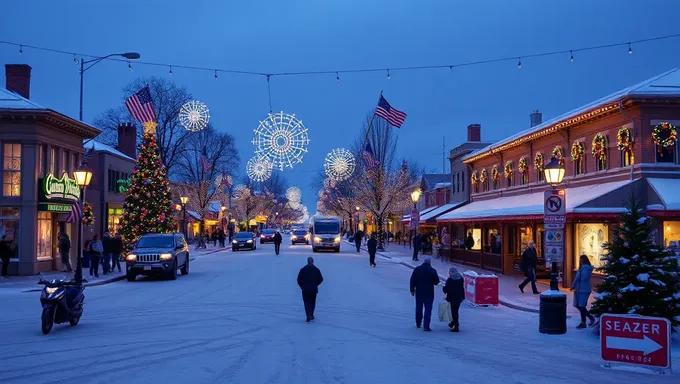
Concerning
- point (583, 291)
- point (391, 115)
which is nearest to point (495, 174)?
point (391, 115)

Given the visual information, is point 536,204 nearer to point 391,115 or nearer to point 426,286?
point 391,115

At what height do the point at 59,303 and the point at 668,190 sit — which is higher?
the point at 668,190

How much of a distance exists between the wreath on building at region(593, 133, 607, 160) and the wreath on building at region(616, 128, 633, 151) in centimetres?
77

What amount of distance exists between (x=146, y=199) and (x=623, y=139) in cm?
2588

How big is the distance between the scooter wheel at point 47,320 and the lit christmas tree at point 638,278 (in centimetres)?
1094

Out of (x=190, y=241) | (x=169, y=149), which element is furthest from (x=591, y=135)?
(x=190, y=241)

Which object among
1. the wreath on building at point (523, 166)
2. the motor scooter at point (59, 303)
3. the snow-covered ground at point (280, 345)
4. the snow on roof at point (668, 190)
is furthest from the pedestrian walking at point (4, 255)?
the snow on roof at point (668, 190)

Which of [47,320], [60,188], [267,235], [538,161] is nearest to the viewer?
[47,320]

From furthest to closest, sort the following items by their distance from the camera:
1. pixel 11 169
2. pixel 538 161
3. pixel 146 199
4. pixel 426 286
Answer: pixel 146 199, pixel 538 161, pixel 11 169, pixel 426 286

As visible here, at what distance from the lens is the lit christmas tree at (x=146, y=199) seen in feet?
124

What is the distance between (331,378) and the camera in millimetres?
9266

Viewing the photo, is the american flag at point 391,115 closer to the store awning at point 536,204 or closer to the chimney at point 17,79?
the store awning at point 536,204

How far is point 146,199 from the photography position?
3825 cm

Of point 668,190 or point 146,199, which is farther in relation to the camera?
point 146,199
